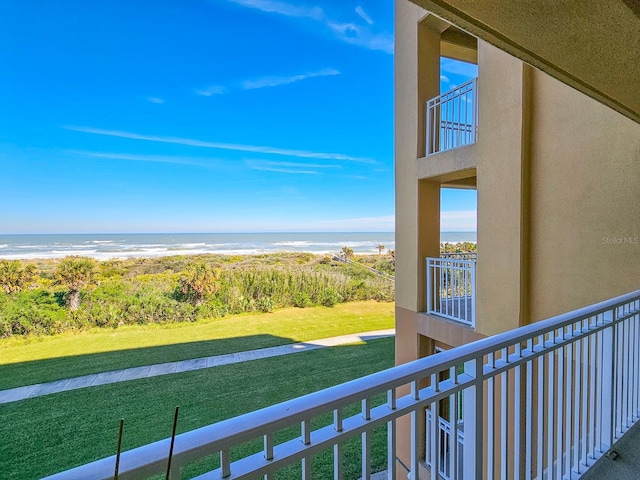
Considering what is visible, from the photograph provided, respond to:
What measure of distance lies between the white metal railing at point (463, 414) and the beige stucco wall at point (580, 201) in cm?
101

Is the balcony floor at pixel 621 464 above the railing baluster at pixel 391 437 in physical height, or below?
below

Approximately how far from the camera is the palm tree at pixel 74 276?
13266mm

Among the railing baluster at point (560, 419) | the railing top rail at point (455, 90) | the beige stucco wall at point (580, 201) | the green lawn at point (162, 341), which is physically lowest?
the green lawn at point (162, 341)

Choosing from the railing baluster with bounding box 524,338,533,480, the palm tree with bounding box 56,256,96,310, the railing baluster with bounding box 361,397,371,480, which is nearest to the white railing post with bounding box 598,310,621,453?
the railing baluster with bounding box 524,338,533,480

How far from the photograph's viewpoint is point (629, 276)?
9.95 feet

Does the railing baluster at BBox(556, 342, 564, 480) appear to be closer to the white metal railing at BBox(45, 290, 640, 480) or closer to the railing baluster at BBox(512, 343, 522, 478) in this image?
the white metal railing at BBox(45, 290, 640, 480)

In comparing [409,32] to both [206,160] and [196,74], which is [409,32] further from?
[206,160]

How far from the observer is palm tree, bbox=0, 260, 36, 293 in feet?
42.0

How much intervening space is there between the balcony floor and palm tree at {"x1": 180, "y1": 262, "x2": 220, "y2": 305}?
15.1m

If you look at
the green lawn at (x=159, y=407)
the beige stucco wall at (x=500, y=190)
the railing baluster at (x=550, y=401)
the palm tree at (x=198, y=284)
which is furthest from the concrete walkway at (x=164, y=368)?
the railing baluster at (x=550, y=401)

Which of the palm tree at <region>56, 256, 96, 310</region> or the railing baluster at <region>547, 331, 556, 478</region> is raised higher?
the railing baluster at <region>547, 331, 556, 478</region>

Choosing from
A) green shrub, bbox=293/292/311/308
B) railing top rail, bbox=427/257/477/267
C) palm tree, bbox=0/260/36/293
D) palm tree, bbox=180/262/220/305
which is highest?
railing top rail, bbox=427/257/477/267

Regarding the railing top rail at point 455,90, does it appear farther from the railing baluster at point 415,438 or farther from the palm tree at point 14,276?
the palm tree at point 14,276

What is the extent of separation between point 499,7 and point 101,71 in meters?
17.2
